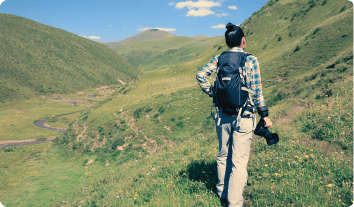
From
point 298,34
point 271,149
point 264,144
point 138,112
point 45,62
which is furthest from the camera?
point 45,62

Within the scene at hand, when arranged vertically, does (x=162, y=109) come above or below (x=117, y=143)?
above

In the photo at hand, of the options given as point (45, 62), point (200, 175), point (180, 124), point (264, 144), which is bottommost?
point (180, 124)

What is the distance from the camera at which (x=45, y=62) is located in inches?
4793

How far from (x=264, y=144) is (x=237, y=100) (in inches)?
139

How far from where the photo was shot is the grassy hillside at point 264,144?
3965 mm

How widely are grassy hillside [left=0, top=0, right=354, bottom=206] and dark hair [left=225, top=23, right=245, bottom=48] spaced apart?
3.09 m

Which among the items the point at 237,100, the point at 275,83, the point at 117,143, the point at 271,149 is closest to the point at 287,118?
the point at 271,149

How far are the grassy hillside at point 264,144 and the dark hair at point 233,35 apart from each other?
3092mm

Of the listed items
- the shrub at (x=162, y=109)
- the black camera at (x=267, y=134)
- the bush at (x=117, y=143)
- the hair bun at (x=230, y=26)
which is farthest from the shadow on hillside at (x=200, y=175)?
the shrub at (x=162, y=109)

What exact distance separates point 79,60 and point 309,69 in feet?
531

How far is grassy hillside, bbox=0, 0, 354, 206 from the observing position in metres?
3.96

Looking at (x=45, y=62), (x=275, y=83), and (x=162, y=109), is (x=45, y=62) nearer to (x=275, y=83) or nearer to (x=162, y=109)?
(x=162, y=109)

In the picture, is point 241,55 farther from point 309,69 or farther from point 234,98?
point 309,69

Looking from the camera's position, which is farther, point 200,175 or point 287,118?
point 287,118
